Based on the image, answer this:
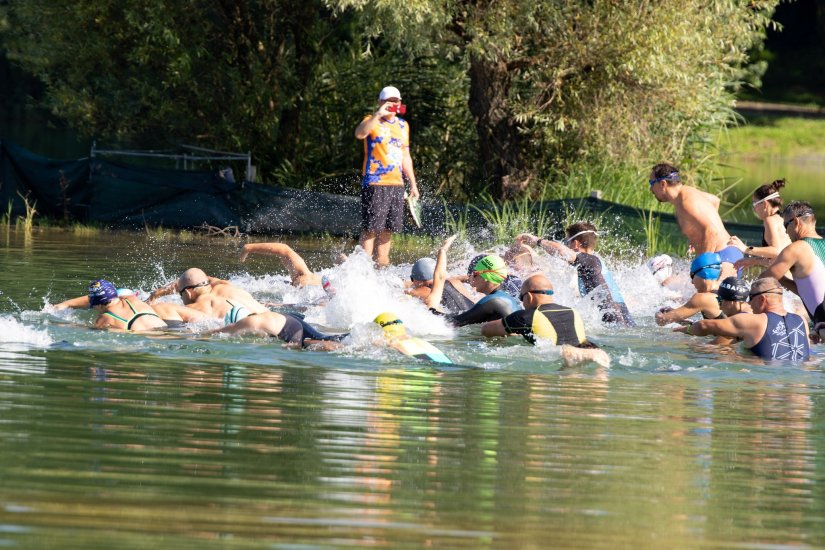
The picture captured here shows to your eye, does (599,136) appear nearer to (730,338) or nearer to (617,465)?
(730,338)

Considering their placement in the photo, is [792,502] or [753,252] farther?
[753,252]

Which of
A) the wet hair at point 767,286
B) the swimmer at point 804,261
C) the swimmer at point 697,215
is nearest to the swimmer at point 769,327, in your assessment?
the wet hair at point 767,286

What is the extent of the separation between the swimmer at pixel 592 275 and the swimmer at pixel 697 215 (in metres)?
1.38

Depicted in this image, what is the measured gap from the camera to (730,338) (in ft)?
40.4

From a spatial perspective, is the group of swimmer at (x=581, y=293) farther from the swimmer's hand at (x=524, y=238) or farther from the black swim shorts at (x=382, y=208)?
the black swim shorts at (x=382, y=208)

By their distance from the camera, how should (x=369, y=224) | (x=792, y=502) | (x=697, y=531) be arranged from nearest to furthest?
(x=697, y=531)
(x=792, y=502)
(x=369, y=224)

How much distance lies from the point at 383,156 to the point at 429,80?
8.00 m

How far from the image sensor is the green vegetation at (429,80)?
22.3 m

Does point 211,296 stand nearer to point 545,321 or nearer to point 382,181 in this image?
point 545,321

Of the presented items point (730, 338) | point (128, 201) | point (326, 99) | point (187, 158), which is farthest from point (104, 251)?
point (730, 338)

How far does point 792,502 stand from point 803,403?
318 centimetres

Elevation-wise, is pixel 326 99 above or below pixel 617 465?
above

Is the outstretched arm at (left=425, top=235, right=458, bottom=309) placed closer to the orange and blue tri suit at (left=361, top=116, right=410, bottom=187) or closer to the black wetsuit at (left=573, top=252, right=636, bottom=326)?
the black wetsuit at (left=573, top=252, right=636, bottom=326)

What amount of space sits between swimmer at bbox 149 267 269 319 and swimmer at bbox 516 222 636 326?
3.39 meters
